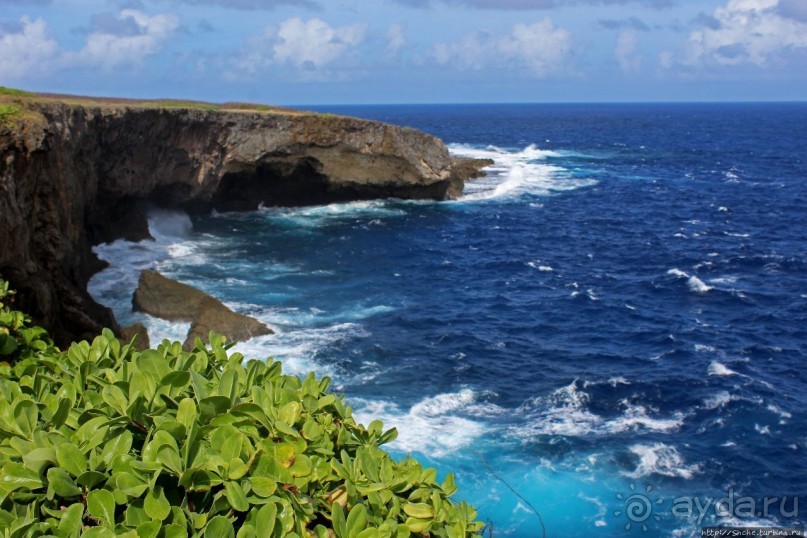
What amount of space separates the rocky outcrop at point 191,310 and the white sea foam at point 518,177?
35.5 m

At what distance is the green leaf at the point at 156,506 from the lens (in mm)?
5094

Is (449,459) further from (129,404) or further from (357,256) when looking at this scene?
(357,256)

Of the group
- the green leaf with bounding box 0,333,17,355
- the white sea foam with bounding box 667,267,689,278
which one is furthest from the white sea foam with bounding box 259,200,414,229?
the green leaf with bounding box 0,333,17,355

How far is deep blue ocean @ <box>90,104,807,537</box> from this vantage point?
19.0 meters

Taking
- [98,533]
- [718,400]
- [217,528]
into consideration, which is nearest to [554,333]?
[718,400]

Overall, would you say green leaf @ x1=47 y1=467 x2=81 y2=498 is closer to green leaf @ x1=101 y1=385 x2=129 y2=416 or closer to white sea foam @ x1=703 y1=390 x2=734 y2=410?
green leaf @ x1=101 y1=385 x2=129 y2=416

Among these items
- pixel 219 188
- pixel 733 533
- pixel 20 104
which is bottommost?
pixel 733 533

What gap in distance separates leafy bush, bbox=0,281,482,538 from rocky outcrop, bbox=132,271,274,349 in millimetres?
19271

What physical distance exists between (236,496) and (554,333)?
2625 cm

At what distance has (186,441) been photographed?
215 inches

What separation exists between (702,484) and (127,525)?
56.7 ft

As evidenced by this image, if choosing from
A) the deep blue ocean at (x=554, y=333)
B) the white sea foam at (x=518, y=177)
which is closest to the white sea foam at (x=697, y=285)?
the deep blue ocean at (x=554, y=333)

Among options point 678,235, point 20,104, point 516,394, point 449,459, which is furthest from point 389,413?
point 678,235

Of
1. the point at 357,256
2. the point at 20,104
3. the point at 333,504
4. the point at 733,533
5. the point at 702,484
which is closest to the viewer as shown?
the point at 333,504
